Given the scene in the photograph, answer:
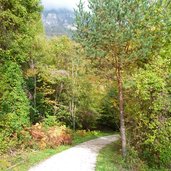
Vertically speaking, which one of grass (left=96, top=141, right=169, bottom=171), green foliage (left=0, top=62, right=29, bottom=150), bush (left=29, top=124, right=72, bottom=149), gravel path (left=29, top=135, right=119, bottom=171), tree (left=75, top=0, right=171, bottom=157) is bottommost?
grass (left=96, top=141, right=169, bottom=171)

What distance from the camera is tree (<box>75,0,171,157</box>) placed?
57.8ft

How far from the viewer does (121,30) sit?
695 inches

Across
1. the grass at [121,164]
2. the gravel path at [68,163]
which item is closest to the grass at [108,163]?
the grass at [121,164]

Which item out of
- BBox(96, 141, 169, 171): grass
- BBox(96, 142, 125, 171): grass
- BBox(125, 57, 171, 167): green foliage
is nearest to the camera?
BBox(96, 142, 125, 171): grass

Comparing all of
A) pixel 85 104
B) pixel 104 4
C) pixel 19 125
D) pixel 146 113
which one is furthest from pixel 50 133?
pixel 85 104

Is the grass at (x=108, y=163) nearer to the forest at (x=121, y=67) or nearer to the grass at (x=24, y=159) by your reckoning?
the forest at (x=121, y=67)

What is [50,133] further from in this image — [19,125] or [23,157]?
[23,157]

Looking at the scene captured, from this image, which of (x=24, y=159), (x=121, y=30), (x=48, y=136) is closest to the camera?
(x=24, y=159)

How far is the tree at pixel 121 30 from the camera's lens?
17.6m

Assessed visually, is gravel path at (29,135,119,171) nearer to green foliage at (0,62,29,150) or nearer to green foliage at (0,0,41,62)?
green foliage at (0,62,29,150)

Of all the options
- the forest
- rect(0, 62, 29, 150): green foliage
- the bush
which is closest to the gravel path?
the forest

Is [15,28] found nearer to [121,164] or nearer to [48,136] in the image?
[48,136]

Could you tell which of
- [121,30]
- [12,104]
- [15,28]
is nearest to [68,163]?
[12,104]

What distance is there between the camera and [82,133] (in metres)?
33.9
